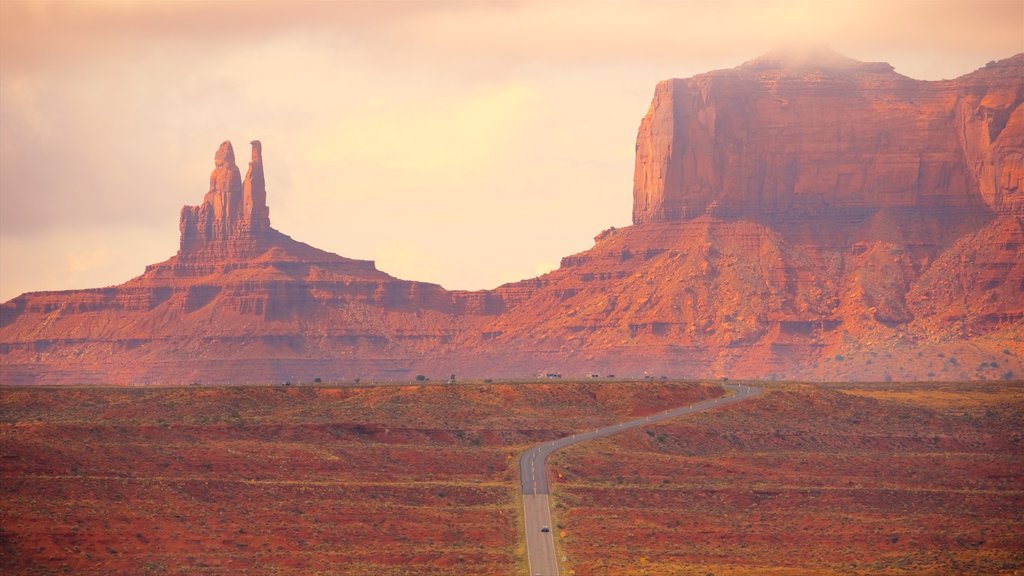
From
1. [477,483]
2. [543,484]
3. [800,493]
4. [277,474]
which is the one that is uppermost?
[277,474]

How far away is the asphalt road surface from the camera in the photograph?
12900cm

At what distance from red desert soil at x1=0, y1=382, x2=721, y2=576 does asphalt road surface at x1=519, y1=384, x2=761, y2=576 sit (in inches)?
42.0

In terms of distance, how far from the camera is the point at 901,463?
17038 centimetres

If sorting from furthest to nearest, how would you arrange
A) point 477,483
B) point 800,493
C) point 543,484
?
1. point 800,493
2. point 477,483
3. point 543,484

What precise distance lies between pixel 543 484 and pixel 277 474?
1836cm

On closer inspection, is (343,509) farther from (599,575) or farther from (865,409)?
(865,409)

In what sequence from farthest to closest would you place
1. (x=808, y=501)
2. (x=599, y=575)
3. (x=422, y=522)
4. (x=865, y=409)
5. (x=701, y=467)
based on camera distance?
(x=865, y=409) < (x=701, y=467) < (x=808, y=501) < (x=422, y=522) < (x=599, y=575)

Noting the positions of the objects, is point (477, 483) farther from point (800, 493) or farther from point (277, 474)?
point (800, 493)

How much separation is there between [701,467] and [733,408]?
2700cm

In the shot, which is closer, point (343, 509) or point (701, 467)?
point (343, 509)

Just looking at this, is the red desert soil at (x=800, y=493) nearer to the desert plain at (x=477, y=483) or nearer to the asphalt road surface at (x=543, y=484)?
the desert plain at (x=477, y=483)

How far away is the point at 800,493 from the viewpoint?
505 feet

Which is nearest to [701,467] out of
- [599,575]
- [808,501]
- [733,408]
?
[808,501]

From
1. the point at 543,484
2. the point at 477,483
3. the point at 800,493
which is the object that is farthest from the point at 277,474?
the point at 800,493
